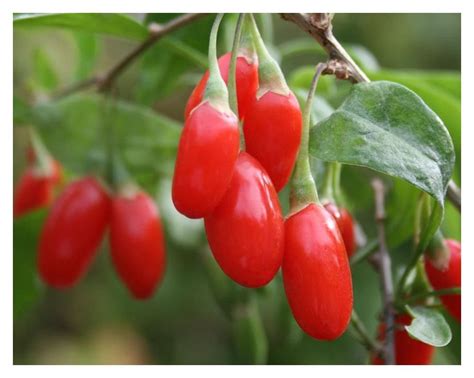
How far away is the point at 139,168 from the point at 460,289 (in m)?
0.58

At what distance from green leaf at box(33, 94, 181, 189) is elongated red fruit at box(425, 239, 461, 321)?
47 centimetres

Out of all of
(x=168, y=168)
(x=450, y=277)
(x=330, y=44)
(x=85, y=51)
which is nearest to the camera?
(x=330, y=44)

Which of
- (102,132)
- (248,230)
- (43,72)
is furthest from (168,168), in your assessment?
(248,230)

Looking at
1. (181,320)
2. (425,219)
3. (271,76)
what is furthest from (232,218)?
(181,320)

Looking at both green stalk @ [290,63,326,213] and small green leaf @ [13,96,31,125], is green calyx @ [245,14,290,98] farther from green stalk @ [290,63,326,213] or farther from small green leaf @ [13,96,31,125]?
small green leaf @ [13,96,31,125]

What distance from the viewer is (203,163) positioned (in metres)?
0.66

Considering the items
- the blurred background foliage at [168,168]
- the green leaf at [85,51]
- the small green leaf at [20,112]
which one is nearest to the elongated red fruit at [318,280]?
the blurred background foliage at [168,168]

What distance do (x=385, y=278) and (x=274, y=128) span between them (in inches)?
12.1

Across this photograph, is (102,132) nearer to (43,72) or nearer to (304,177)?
(43,72)

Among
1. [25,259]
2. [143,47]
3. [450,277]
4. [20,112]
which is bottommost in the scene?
[25,259]

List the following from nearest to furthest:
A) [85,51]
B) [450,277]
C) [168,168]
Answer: [450,277], [168,168], [85,51]

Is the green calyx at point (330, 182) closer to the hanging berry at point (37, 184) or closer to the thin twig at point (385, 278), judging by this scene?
the thin twig at point (385, 278)

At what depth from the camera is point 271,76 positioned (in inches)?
29.1

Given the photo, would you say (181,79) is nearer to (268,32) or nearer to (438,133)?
(268,32)
